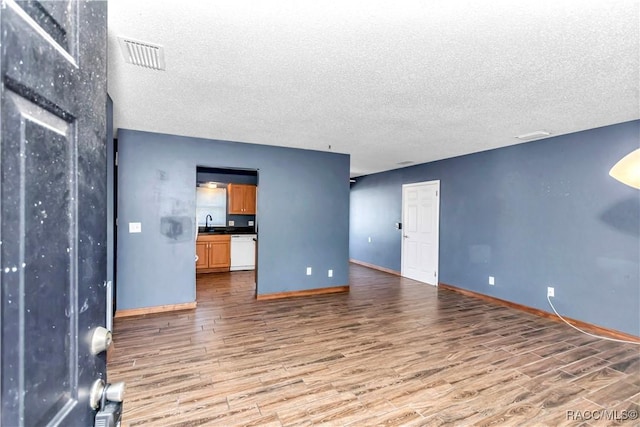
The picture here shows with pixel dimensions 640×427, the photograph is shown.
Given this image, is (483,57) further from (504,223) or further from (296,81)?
(504,223)

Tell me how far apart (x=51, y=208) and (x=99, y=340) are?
0.34 m

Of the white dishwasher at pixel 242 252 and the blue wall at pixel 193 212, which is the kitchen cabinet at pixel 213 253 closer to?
the white dishwasher at pixel 242 252

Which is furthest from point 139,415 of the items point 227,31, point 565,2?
point 565,2

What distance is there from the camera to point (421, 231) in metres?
6.11

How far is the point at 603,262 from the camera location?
3498mm

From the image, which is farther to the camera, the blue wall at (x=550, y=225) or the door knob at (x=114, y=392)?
the blue wall at (x=550, y=225)

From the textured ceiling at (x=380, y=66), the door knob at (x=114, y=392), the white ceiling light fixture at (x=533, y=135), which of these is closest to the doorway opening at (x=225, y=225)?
the textured ceiling at (x=380, y=66)

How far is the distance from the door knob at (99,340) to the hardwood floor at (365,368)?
62.6 inches

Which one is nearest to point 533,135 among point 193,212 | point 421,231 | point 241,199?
point 421,231

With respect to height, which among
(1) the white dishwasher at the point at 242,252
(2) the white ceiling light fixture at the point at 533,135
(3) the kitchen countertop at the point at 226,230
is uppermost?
(2) the white ceiling light fixture at the point at 533,135

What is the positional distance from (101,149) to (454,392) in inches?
105

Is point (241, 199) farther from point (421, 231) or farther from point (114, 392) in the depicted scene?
point (114, 392)

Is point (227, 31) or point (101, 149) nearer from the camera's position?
point (101, 149)

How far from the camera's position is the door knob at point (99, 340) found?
2.22ft
